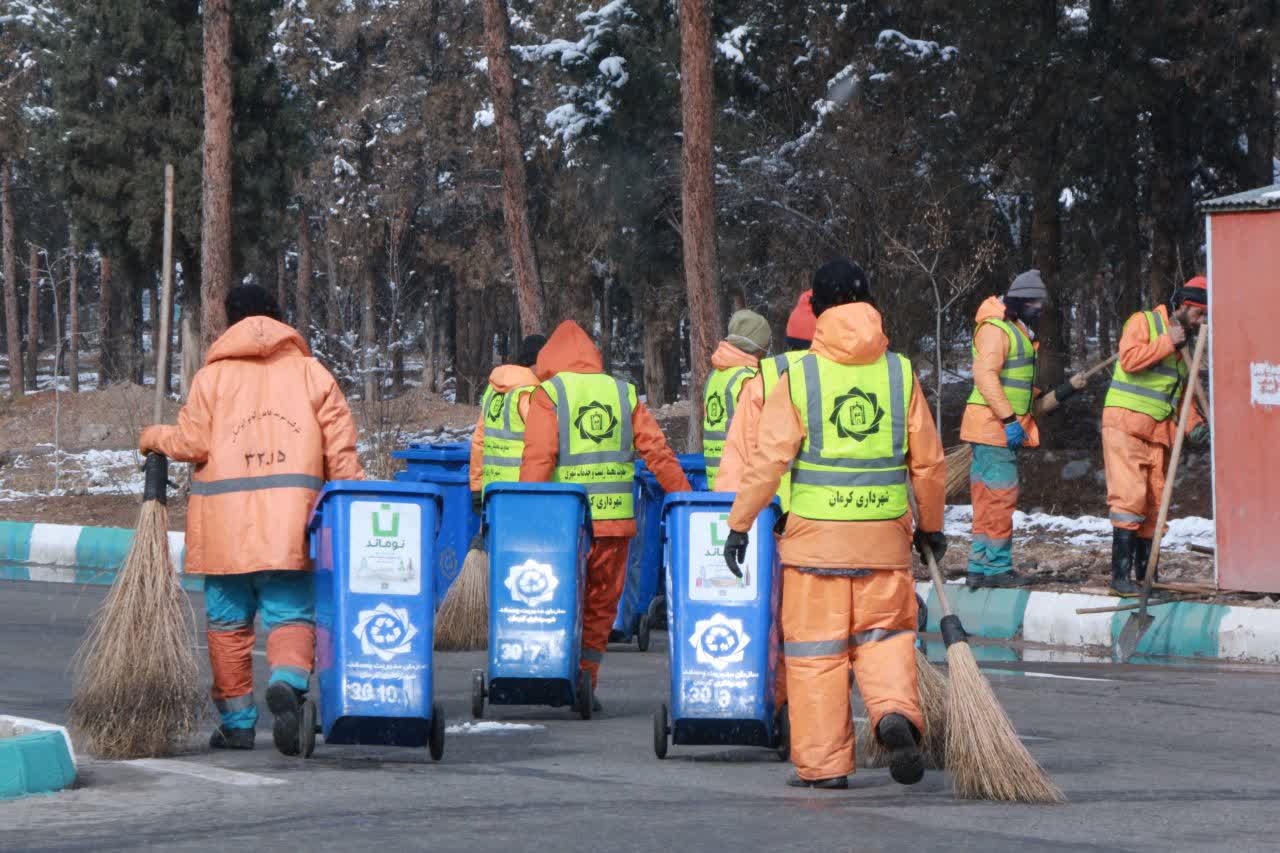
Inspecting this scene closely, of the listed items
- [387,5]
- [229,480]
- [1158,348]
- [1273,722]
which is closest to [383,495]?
[229,480]

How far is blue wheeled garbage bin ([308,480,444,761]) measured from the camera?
739 cm

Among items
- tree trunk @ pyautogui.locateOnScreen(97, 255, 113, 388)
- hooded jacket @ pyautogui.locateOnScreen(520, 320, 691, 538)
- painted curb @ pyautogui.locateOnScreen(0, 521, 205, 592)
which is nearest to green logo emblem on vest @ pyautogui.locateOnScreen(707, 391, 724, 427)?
hooded jacket @ pyautogui.locateOnScreen(520, 320, 691, 538)

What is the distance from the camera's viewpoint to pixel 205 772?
285 inches

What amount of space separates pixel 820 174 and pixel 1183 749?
935 inches

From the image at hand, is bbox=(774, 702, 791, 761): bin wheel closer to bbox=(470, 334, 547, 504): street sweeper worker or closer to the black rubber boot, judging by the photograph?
bbox=(470, 334, 547, 504): street sweeper worker

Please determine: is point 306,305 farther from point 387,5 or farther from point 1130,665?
point 1130,665

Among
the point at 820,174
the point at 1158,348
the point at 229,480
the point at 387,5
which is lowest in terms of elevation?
the point at 229,480

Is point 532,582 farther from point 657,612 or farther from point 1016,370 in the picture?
point 1016,370

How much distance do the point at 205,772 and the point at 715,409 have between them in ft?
17.2

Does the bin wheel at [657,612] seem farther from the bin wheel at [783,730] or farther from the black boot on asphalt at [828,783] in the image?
the black boot on asphalt at [828,783]

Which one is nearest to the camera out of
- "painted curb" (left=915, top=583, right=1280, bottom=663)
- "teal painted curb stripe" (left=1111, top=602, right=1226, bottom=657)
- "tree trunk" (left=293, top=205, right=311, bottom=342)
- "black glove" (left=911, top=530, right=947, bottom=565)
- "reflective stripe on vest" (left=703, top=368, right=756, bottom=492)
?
"black glove" (left=911, top=530, right=947, bottom=565)

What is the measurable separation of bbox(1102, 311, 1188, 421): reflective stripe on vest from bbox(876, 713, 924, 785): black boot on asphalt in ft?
20.1

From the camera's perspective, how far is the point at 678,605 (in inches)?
300

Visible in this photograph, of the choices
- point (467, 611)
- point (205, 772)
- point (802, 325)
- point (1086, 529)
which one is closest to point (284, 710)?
point (205, 772)
